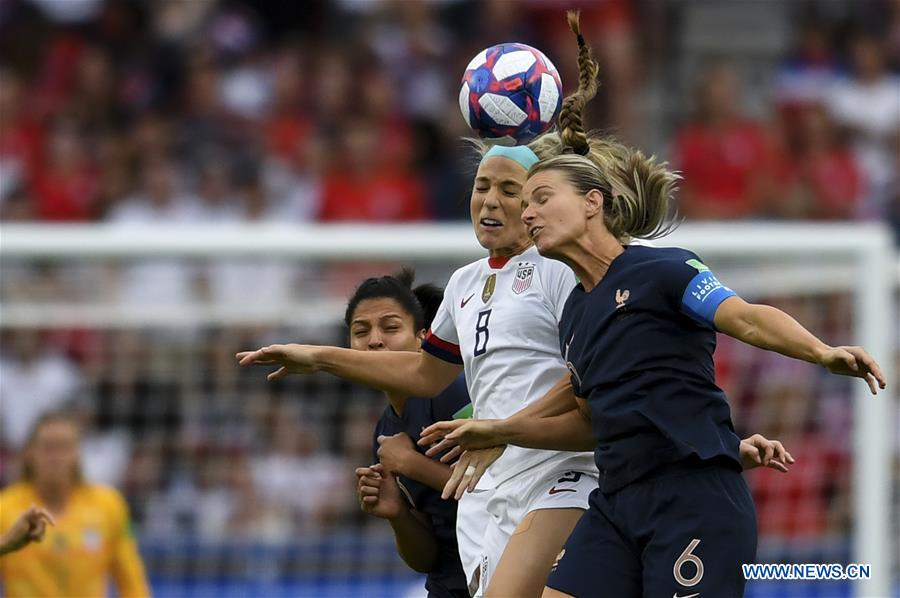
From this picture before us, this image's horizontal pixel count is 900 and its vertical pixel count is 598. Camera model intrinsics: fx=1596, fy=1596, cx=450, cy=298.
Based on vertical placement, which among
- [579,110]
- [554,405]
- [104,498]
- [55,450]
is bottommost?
[104,498]

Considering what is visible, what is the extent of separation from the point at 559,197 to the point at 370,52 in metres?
8.43

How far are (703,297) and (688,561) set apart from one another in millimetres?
713

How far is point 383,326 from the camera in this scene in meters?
5.70

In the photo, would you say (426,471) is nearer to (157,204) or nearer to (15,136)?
(157,204)

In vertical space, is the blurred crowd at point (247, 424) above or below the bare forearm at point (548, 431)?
below

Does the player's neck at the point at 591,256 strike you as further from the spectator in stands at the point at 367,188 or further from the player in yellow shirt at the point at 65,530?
the spectator in stands at the point at 367,188

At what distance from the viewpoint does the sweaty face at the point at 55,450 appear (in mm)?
7668

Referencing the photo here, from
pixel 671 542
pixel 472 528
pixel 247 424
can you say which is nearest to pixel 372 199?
pixel 247 424

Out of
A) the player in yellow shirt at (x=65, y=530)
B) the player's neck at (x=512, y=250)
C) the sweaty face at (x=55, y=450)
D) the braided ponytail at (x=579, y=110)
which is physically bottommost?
the player in yellow shirt at (x=65, y=530)

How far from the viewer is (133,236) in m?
7.87

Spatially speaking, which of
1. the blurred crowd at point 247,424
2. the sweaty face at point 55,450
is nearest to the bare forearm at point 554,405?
the sweaty face at point 55,450

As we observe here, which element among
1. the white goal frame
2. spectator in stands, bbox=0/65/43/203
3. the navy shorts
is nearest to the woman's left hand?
the navy shorts

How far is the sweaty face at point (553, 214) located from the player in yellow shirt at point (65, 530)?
3.73 metres

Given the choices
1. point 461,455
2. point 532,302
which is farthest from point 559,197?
point 461,455
